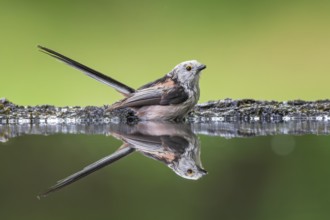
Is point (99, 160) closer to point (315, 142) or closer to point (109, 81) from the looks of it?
point (315, 142)

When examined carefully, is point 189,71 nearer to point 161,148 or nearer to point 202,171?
point 161,148

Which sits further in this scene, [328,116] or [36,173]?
[328,116]

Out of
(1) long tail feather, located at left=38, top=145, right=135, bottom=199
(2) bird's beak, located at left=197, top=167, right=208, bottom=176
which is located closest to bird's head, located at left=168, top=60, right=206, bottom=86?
(1) long tail feather, located at left=38, top=145, right=135, bottom=199

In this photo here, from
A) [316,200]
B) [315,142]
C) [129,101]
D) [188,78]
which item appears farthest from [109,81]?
[316,200]

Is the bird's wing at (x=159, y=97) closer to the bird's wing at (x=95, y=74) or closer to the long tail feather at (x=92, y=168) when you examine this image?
the bird's wing at (x=95, y=74)

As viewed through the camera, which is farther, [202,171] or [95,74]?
[95,74]

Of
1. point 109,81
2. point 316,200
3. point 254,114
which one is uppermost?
point 109,81

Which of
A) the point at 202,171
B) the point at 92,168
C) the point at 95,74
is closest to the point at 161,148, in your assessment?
the point at 92,168
